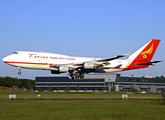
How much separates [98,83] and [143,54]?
9307cm

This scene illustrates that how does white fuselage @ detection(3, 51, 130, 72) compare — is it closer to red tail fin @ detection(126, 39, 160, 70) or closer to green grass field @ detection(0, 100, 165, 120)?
red tail fin @ detection(126, 39, 160, 70)

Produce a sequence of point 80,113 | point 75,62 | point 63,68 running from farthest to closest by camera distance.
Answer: point 75,62, point 63,68, point 80,113

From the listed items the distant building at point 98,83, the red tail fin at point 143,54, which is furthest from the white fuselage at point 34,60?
the distant building at point 98,83

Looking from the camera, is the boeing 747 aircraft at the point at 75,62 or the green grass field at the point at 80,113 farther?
the boeing 747 aircraft at the point at 75,62

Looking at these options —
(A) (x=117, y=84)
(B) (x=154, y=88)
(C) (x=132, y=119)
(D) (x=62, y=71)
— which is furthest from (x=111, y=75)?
(C) (x=132, y=119)

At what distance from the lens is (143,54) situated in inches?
2341

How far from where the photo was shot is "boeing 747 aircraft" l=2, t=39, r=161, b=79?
51.0m

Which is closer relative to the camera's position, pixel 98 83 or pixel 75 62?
pixel 75 62

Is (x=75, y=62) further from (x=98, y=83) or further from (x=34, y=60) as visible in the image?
(x=98, y=83)

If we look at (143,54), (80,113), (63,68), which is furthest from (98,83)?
(80,113)

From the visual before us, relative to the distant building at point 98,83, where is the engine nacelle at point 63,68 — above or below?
above

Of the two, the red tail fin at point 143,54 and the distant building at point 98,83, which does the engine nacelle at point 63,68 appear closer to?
the red tail fin at point 143,54

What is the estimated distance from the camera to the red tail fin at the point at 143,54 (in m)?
57.8

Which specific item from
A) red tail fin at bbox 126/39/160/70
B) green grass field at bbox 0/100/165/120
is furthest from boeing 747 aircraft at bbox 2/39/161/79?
green grass field at bbox 0/100/165/120
